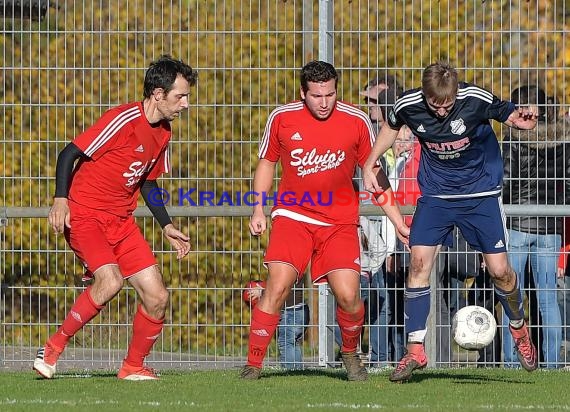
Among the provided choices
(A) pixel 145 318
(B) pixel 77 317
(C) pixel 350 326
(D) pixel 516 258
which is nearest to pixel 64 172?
(B) pixel 77 317

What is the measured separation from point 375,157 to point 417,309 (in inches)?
44.1

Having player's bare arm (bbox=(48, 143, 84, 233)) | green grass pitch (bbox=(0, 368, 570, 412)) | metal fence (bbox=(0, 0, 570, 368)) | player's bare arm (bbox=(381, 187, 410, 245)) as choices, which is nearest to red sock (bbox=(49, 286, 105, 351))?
green grass pitch (bbox=(0, 368, 570, 412))

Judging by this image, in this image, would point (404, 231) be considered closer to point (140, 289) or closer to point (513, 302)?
point (513, 302)

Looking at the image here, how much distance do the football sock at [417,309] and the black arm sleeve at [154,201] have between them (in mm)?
1814

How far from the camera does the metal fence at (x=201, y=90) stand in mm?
12586

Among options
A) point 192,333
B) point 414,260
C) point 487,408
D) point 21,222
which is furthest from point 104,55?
point 487,408

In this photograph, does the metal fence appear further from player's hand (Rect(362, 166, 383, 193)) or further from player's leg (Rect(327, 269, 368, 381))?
player's hand (Rect(362, 166, 383, 193))

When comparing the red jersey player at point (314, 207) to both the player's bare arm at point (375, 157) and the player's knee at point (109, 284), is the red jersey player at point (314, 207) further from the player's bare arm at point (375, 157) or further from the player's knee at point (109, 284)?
the player's knee at point (109, 284)

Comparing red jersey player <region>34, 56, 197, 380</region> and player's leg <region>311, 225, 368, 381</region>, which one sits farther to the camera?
player's leg <region>311, 225, 368, 381</region>

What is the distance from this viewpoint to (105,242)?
34.9 ft

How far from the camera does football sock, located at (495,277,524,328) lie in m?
10.8

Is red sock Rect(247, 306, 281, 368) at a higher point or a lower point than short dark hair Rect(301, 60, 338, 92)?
lower

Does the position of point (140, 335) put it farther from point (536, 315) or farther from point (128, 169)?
point (536, 315)

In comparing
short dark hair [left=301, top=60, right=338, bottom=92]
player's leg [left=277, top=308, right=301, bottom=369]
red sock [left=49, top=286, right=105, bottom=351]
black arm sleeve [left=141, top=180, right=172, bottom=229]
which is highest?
short dark hair [left=301, top=60, right=338, bottom=92]
